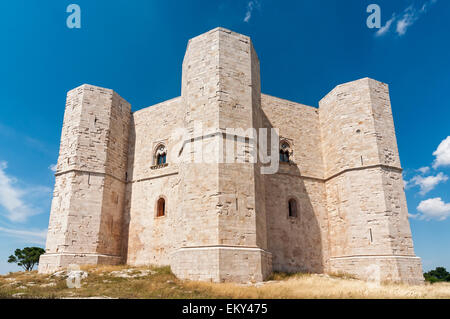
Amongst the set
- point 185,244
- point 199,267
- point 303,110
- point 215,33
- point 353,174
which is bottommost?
point 199,267

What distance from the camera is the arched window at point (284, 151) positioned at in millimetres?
16188

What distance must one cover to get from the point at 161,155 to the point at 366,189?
9662 millimetres

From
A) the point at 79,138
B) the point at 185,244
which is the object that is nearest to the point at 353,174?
the point at 185,244

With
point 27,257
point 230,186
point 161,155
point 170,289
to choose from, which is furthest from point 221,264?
point 27,257

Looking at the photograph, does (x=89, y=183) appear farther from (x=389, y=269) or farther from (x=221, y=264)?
(x=389, y=269)

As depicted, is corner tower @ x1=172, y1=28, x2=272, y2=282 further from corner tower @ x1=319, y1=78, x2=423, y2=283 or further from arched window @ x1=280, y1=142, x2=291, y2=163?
corner tower @ x1=319, y1=78, x2=423, y2=283

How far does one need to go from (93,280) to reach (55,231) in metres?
4.85

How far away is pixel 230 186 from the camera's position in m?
11.6

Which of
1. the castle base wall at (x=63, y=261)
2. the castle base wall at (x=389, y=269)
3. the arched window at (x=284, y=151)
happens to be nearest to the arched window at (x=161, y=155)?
the castle base wall at (x=63, y=261)

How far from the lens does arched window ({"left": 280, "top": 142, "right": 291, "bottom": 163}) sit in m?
16.2

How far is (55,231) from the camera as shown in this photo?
567 inches

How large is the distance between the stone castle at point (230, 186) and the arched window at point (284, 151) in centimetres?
7
